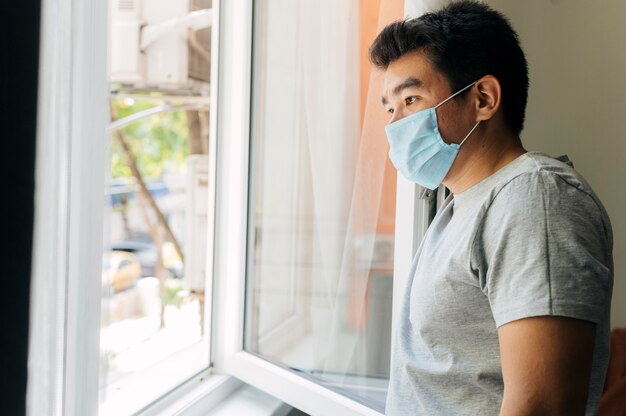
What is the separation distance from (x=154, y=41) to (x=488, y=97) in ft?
5.92

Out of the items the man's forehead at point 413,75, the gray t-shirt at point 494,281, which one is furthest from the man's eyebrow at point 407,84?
the gray t-shirt at point 494,281

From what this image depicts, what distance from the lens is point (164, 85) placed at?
270 cm

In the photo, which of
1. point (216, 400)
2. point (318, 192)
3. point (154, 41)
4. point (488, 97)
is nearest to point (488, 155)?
point (488, 97)

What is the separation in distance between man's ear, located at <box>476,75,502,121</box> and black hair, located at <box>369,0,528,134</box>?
1 cm

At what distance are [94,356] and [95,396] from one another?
0.07 metres

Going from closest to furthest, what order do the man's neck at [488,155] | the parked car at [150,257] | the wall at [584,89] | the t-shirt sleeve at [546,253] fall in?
the t-shirt sleeve at [546,253] < the man's neck at [488,155] < the wall at [584,89] < the parked car at [150,257]

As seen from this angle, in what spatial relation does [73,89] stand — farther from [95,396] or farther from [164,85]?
[164,85]

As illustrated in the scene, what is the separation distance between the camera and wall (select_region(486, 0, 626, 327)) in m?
1.62

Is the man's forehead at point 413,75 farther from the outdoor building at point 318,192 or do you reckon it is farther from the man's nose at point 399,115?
the outdoor building at point 318,192

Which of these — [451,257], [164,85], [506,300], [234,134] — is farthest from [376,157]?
[164,85]

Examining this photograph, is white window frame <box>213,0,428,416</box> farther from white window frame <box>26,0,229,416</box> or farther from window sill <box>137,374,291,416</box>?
A: white window frame <box>26,0,229,416</box>

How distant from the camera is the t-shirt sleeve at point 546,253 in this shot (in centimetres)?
77

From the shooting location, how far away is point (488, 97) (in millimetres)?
1028

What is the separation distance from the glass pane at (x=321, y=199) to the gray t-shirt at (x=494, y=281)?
0.48 meters
